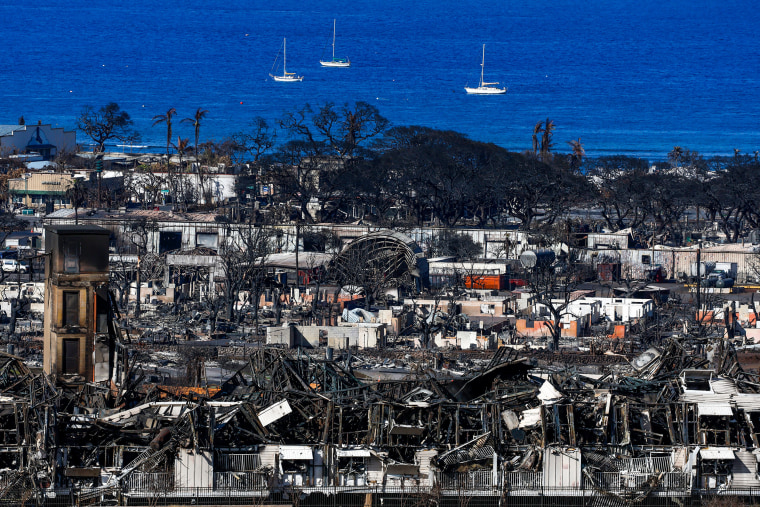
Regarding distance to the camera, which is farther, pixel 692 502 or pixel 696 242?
pixel 696 242

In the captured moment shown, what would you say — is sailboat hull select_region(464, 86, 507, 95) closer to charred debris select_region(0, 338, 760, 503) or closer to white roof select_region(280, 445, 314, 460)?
charred debris select_region(0, 338, 760, 503)

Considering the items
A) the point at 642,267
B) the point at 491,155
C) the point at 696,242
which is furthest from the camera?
the point at 491,155

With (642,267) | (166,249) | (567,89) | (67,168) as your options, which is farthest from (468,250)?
(567,89)

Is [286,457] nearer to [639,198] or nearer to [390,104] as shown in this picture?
[639,198]

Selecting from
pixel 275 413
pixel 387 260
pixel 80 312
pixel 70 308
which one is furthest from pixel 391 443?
pixel 387 260

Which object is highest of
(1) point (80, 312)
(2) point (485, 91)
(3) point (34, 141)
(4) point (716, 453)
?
(2) point (485, 91)

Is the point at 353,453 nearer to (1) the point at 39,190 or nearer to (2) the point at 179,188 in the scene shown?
(1) the point at 39,190

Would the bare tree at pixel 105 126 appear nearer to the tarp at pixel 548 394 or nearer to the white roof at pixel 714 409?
the tarp at pixel 548 394
